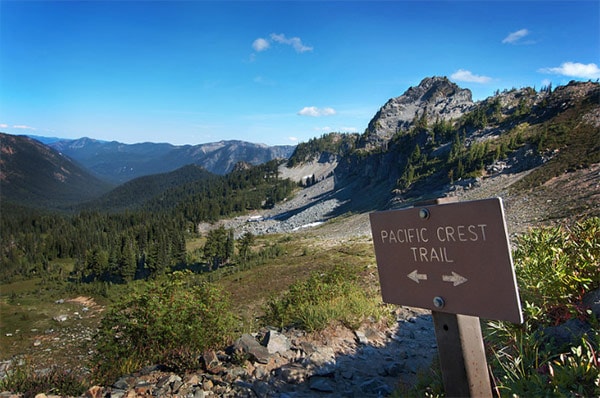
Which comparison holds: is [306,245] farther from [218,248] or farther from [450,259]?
[450,259]

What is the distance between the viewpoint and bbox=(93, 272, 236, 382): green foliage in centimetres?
615

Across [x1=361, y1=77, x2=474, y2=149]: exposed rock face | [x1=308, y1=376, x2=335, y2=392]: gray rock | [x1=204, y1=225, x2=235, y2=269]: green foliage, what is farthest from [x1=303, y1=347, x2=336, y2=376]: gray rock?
[x1=361, y1=77, x2=474, y2=149]: exposed rock face

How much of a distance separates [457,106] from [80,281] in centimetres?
14215

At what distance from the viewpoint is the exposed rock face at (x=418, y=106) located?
139625 mm

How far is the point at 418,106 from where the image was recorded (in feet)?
543

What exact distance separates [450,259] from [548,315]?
11.1 ft

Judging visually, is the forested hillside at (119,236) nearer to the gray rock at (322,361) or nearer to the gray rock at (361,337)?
the gray rock at (361,337)

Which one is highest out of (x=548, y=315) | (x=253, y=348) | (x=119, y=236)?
(x=548, y=315)

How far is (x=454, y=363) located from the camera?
309cm

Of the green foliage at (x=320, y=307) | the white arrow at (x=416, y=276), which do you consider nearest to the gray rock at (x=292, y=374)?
the green foliage at (x=320, y=307)

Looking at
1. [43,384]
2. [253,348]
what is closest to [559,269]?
[253,348]

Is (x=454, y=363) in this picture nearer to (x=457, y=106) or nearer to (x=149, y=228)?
(x=149, y=228)

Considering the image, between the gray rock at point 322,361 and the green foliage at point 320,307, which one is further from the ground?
the green foliage at point 320,307

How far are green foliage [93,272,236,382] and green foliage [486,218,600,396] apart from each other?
5.18 meters
